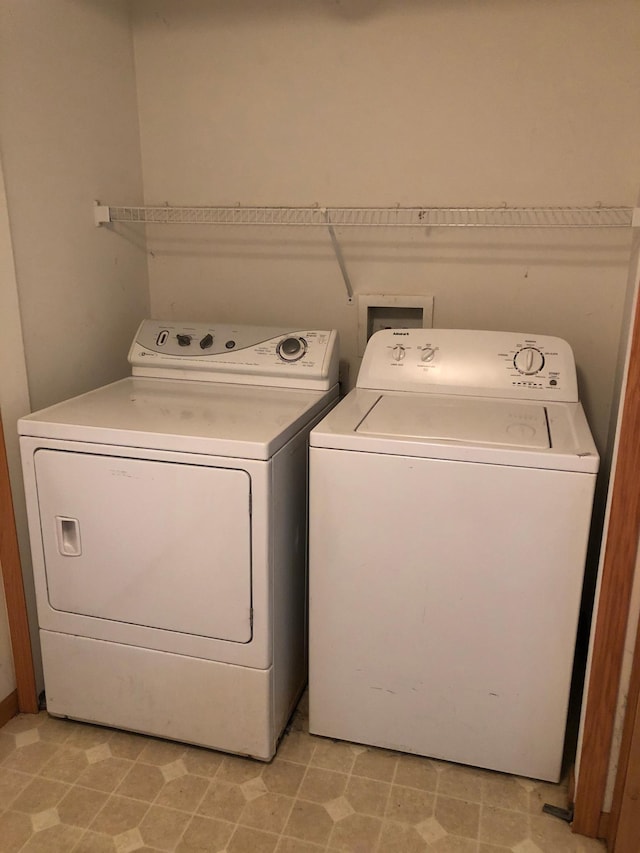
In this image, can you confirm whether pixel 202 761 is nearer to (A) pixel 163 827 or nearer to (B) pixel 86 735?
(A) pixel 163 827

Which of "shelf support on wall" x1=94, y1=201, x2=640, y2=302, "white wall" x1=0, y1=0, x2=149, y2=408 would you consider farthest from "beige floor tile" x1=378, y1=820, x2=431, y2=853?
"shelf support on wall" x1=94, y1=201, x2=640, y2=302

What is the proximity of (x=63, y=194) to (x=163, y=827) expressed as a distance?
1691mm

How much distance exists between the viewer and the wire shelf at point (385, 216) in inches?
78.5

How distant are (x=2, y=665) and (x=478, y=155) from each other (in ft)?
6.71

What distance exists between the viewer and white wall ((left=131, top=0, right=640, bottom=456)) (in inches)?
76.9

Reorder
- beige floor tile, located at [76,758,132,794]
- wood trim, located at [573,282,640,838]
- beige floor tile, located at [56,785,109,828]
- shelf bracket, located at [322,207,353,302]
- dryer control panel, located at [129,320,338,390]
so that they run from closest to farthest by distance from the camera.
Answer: wood trim, located at [573,282,640,838] → beige floor tile, located at [56,785,109,828] → beige floor tile, located at [76,758,132,794] → dryer control panel, located at [129,320,338,390] → shelf bracket, located at [322,207,353,302]

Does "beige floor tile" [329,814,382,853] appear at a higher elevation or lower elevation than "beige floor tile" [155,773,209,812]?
lower

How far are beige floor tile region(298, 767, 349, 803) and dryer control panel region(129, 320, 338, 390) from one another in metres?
1.06

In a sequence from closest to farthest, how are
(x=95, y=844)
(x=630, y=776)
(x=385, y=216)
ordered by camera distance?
(x=630, y=776), (x=95, y=844), (x=385, y=216)

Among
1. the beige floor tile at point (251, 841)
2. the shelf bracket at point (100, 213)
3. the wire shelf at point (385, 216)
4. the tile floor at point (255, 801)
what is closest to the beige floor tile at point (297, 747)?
the tile floor at point (255, 801)

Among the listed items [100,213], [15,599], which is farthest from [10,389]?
[100,213]

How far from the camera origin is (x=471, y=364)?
1978 millimetres

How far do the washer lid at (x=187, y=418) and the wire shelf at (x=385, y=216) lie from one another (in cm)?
58

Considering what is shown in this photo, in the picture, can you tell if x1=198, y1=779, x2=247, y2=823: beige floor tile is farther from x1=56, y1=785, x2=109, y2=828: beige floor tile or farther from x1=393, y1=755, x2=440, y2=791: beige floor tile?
x1=393, y1=755, x2=440, y2=791: beige floor tile
